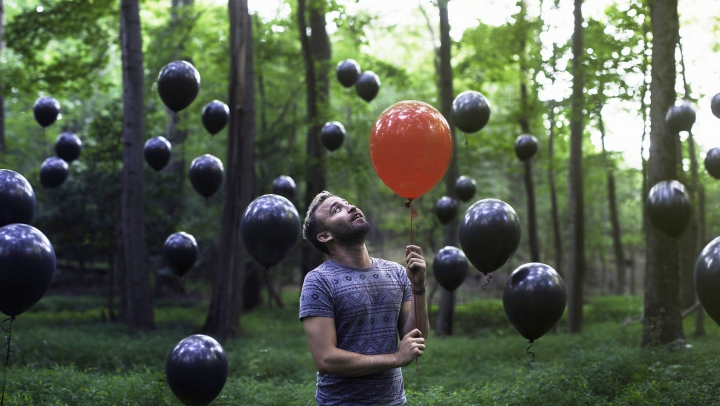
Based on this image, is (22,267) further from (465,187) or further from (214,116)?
(465,187)

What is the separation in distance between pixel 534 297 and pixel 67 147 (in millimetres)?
8267

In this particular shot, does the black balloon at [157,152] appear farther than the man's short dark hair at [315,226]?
Yes

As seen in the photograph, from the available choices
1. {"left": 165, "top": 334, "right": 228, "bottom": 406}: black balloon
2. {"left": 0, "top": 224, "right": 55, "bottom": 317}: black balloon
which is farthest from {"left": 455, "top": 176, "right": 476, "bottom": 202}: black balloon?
{"left": 0, "top": 224, "right": 55, "bottom": 317}: black balloon

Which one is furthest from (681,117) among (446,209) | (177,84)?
(177,84)

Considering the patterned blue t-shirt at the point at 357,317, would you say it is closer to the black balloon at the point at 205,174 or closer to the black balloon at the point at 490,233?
the black balloon at the point at 490,233

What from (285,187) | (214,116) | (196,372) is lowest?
(196,372)

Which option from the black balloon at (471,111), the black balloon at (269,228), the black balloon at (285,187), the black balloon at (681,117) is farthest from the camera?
the black balloon at (285,187)

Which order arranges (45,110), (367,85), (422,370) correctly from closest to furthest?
(422,370) → (367,85) → (45,110)

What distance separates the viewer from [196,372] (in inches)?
171

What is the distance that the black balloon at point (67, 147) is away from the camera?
9961 millimetres

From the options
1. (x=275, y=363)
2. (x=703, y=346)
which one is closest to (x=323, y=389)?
(x=275, y=363)

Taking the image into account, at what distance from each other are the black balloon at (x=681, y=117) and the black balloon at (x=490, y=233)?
411 cm

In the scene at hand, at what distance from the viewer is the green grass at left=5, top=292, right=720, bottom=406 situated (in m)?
5.68

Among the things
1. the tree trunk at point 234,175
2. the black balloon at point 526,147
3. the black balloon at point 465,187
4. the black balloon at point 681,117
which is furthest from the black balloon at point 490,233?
the tree trunk at point 234,175
